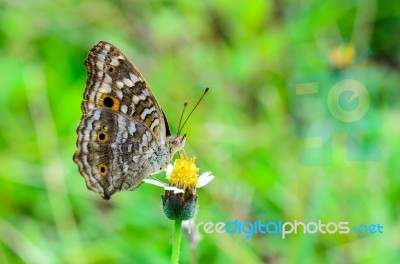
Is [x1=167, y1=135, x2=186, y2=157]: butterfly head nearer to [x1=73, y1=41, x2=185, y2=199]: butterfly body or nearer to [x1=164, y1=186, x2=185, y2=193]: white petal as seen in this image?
[x1=73, y1=41, x2=185, y2=199]: butterfly body

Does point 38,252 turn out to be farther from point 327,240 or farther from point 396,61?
point 396,61

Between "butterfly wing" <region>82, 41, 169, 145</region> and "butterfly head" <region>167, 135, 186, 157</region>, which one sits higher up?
→ "butterfly wing" <region>82, 41, 169, 145</region>

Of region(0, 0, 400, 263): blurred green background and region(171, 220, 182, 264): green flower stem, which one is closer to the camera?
region(171, 220, 182, 264): green flower stem

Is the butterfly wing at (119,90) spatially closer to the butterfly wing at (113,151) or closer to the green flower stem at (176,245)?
the butterfly wing at (113,151)

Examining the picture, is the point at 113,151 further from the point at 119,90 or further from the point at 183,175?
the point at 183,175

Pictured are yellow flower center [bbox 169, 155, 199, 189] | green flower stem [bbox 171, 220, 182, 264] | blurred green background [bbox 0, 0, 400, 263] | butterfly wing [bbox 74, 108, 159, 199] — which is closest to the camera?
green flower stem [bbox 171, 220, 182, 264]

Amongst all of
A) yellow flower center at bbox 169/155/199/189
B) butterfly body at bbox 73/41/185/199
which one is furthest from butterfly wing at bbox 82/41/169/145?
yellow flower center at bbox 169/155/199/189

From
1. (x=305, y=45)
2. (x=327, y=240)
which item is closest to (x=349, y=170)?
(x=327, y=240)
